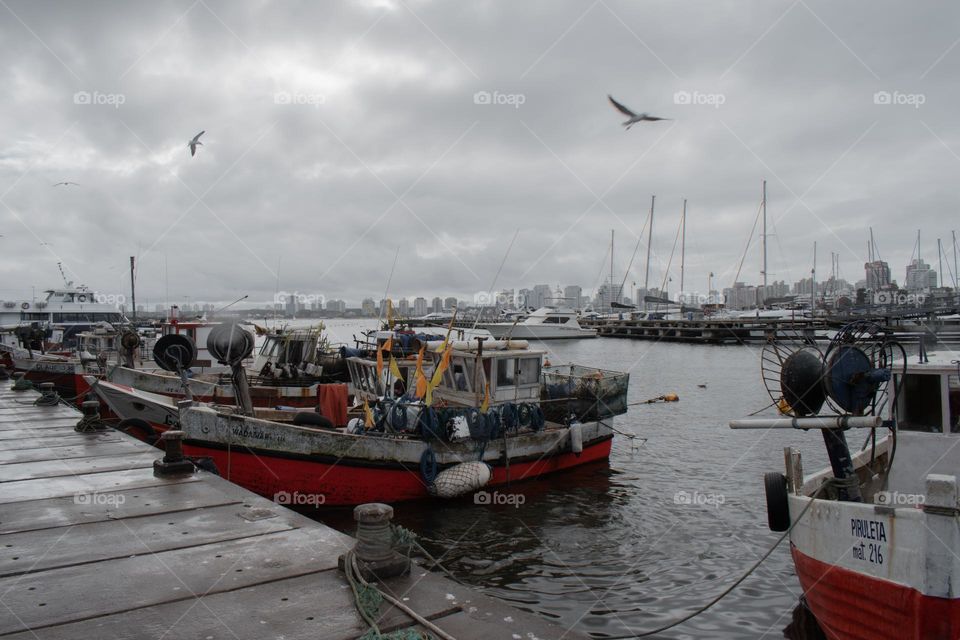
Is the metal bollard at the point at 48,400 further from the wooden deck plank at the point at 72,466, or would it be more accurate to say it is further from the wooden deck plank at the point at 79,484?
the wooden deck plank at the point at 79,484

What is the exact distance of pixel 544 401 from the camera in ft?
54.5

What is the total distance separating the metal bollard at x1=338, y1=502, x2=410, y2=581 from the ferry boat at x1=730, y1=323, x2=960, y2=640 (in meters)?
4.85

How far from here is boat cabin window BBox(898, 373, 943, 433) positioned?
891 cm

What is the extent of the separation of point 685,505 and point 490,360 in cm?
569

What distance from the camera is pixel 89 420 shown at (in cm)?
1211

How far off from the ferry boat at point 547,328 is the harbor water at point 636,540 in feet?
211

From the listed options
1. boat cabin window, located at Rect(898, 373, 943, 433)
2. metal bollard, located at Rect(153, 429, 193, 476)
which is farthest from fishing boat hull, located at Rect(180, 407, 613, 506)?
boat cabin window, located at Rect(898, 373, 943, 433)

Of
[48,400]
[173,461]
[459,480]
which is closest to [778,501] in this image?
[459,480]

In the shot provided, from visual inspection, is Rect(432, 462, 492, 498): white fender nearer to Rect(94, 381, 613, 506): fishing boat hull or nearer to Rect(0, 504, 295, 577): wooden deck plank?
Rect(94, 381, 613, 506): fishing boat hull

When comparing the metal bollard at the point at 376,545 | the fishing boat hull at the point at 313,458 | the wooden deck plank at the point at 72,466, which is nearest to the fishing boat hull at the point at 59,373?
the fishing boat hull at the point at 313,458

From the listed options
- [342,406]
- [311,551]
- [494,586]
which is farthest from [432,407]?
[311,551]

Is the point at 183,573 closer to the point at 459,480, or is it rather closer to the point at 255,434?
the point at 255,434

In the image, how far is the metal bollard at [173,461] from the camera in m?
8.67

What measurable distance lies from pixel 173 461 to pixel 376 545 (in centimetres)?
498
